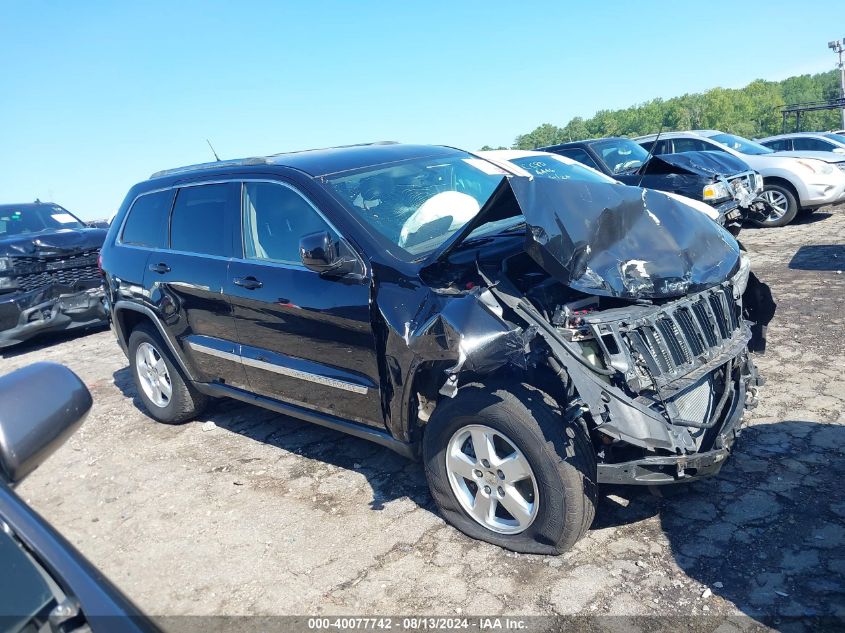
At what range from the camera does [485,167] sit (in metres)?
4.70

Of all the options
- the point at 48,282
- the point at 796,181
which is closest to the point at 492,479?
the point at 48,282

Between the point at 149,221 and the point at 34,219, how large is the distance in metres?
6.12

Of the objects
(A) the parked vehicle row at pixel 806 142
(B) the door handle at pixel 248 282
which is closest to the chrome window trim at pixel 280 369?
(B) the door handle at pixel 248 282

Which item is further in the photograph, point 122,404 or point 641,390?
point 122,404

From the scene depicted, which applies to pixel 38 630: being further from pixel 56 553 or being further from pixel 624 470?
pixel 624 470

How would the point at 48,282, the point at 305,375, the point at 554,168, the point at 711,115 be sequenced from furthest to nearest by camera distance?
the point at 711,115 < the point at 48,282 < the point at 554,168 < the point at 305,375

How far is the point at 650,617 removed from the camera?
2625mm

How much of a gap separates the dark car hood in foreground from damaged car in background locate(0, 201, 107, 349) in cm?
714

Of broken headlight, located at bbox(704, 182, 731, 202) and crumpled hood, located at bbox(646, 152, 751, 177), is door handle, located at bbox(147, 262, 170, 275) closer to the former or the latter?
crumpled hood, located at bbox(646, 152, 751, 177)

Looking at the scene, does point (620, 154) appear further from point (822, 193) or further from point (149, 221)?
point (149, 221)

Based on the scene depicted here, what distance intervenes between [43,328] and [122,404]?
11.3ft

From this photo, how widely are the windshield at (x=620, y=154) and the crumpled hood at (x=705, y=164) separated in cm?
80

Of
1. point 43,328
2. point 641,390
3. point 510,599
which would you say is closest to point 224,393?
point 510,599

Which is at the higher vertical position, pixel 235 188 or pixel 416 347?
pixel 235 188
